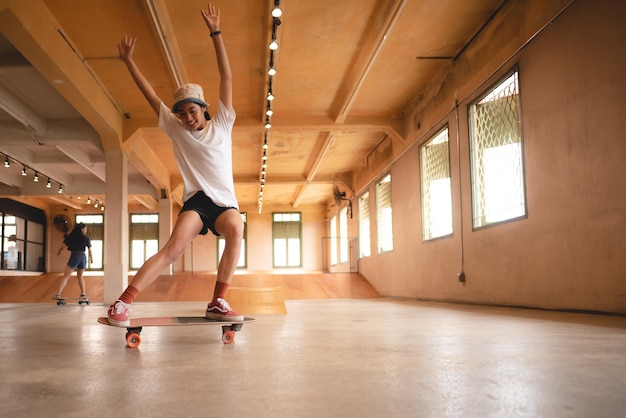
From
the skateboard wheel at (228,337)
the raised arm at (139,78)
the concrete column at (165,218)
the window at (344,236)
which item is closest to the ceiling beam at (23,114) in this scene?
the concrete column at (165,218)

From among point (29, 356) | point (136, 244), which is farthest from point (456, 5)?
point (136, 244)

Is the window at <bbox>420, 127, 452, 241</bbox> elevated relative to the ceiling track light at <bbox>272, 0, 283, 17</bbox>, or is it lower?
lower

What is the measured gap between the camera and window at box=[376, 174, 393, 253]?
14.0 meters

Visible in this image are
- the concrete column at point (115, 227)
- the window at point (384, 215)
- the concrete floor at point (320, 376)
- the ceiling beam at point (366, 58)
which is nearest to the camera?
the concrete floor at point (320, 376)

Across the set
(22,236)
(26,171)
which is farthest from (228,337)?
(22,236)

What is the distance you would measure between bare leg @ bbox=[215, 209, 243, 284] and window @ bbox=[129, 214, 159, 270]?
72.1 feet

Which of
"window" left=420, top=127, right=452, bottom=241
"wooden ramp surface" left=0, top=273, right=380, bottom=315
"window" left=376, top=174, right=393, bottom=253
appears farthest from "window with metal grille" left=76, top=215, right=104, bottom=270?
"window" left=420, top=127, right=452, bottom=241

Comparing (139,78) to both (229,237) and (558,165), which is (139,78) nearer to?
(229,237)

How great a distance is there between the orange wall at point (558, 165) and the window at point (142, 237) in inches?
705

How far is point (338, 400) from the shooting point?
5.18 ft

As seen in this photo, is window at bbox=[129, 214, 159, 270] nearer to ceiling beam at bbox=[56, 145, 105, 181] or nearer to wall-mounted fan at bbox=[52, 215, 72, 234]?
wall-mounted fan at bbox=[52, 215, 72, 234]

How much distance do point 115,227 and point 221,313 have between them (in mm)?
9082

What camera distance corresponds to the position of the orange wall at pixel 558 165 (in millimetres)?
5109

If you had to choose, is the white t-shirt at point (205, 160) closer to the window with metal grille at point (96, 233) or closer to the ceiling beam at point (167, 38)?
the ceiling beam at point (167, 38)
